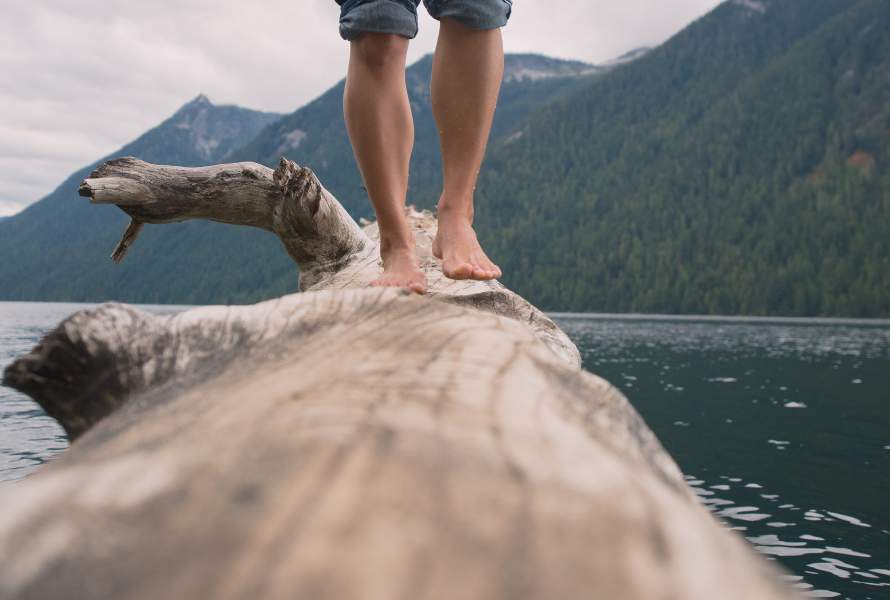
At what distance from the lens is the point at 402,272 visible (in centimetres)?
247

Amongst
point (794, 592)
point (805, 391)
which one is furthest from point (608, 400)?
point (805, 391)

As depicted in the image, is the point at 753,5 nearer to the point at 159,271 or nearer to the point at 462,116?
the point at 159,271

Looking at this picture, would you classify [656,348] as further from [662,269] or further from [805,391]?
[662,269]

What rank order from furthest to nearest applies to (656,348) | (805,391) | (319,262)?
(656,348)
(805,391)
(319,262)

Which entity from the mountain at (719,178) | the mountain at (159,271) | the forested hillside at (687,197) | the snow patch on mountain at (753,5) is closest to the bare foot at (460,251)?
the forested hillside at (687,197)

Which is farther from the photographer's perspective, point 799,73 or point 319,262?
point 799,73

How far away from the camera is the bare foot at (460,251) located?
2.41 meters

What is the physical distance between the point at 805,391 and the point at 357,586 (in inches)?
902

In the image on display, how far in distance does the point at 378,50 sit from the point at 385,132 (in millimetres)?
267

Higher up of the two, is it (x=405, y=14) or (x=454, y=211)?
(x=405, y=14)

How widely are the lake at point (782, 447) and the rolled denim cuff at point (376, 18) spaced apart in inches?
221

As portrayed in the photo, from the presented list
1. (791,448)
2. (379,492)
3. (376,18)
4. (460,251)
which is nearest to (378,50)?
(376,18)

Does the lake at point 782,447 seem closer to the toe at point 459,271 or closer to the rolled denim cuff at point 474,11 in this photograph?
the toe at point 459,271

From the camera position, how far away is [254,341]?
1316 mm
